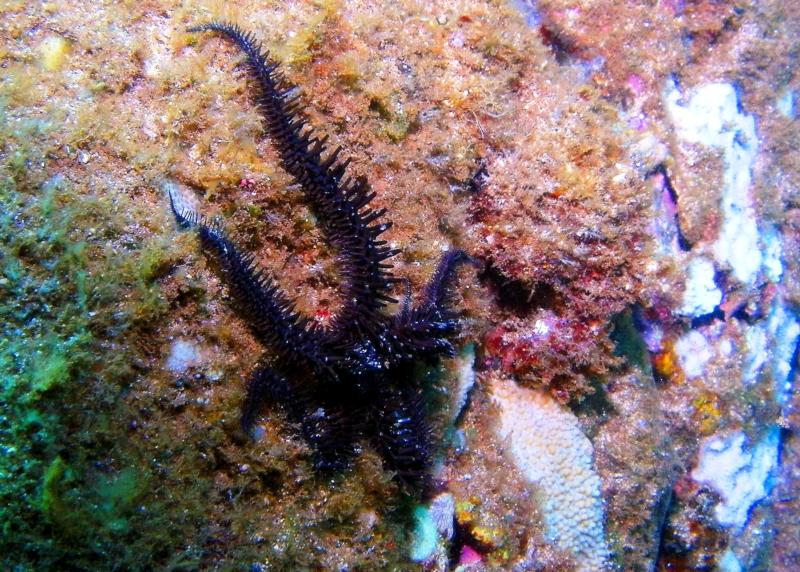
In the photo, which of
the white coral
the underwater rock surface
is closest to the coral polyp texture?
the underwater rock surface

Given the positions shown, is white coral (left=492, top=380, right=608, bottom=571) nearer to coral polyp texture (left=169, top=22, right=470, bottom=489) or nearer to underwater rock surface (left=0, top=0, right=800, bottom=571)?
underwater rock surface (left=0, top=0, right=800, bottom=571)

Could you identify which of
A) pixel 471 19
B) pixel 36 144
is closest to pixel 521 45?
pixel 471 19

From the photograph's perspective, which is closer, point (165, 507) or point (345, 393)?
point (165, 507)

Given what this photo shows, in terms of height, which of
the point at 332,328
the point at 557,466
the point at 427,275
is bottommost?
the point at 557,466

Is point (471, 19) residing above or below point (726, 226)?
above

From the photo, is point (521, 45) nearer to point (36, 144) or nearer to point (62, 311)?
point (36, 144)

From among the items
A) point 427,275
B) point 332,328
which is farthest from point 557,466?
point 332,328

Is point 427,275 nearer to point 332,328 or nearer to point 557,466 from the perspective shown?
point 332,328
